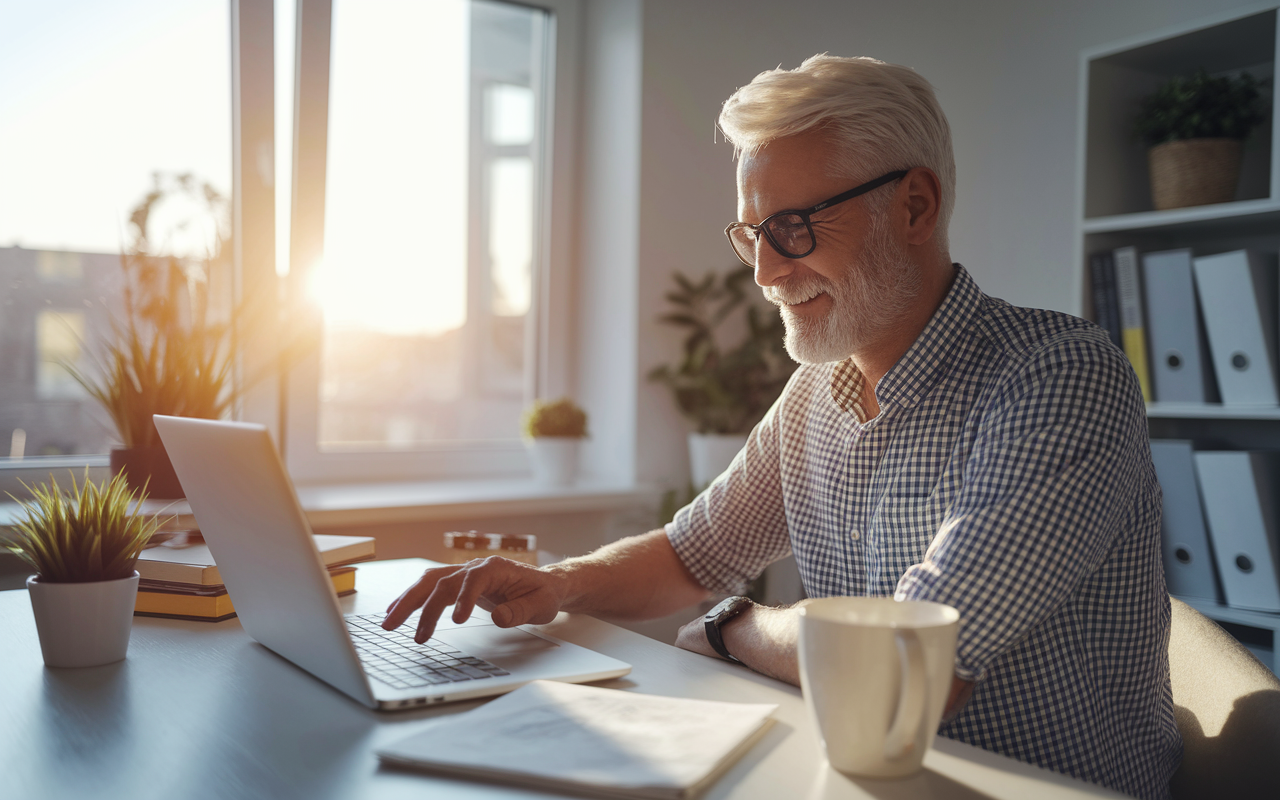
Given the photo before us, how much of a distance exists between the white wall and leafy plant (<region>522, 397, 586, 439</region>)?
224 mm

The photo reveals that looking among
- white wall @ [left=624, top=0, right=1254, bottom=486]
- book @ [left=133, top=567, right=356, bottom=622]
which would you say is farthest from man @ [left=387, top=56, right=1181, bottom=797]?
white wall @ [left=624, top=0, right=1254, bottom=486]

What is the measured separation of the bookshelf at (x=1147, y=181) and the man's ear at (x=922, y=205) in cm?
102

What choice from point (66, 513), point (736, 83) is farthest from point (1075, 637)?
point (736, 83)

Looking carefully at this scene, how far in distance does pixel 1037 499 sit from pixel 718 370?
1850 mm

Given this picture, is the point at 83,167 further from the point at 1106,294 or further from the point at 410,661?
the point at 1106,294

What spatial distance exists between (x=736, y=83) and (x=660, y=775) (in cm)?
263

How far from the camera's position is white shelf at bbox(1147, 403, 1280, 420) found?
1803 mm

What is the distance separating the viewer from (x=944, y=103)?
9.76 feet

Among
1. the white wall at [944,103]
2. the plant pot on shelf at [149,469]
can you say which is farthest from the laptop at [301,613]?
the white wall at [944,103]

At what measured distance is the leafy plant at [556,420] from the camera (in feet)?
8.57

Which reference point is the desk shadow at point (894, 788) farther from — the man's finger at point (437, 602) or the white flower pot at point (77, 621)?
the white flower pot at point (77, 621)

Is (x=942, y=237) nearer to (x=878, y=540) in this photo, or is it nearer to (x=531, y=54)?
(x=878, y=540)

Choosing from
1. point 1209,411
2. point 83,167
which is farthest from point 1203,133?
point 83,167

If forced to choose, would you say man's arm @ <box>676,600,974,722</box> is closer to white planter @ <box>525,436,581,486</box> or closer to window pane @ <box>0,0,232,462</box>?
white planter @ <box>525,436,581,486</box>
